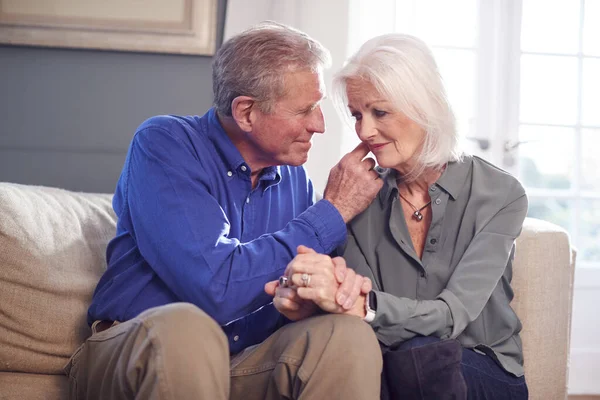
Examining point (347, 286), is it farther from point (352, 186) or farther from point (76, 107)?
point (76, 107)

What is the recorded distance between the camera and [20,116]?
2.84m

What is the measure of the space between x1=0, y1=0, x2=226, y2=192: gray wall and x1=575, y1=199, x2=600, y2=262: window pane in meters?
1.99

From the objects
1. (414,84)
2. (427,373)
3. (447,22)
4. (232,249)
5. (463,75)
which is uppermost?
(447,22)

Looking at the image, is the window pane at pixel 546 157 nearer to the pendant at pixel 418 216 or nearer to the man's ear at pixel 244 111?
the pendant at pixel 418 216

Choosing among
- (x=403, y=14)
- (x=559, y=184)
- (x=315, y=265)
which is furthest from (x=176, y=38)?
(x=559, y=184)

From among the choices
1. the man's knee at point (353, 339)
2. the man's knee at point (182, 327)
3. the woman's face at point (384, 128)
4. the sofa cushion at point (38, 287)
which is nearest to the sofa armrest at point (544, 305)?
the woman's face at point (384, 128)

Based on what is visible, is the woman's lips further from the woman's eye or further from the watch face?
the watch face

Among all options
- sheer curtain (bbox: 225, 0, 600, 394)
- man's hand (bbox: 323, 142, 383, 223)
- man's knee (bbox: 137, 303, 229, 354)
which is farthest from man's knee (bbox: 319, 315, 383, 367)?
sheer curtain (bbox: 225, 0, 600, 394)

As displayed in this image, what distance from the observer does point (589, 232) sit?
355 cm

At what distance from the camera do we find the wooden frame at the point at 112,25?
2.81 meters

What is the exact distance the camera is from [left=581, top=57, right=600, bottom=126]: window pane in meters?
3.49

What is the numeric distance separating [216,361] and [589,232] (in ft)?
8.86

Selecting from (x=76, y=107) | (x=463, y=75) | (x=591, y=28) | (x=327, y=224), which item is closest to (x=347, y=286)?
(x=327, y=224)

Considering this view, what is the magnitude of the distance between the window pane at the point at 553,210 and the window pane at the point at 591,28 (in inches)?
28.4
